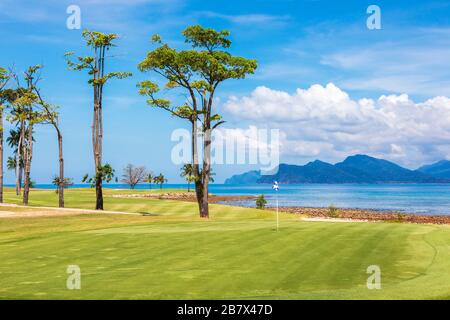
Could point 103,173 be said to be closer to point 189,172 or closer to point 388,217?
point 388,217

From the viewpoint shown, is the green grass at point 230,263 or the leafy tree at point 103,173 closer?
the green grass at point 230,263

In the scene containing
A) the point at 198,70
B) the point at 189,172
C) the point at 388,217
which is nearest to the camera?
the point at 198,70

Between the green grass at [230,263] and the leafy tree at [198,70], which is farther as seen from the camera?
the leafy tree at [198,70]

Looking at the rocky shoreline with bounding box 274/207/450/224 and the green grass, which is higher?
the green grass

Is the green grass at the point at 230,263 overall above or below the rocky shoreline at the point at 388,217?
above

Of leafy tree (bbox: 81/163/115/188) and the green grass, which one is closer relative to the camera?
the green grass

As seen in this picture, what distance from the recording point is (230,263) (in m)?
14.4

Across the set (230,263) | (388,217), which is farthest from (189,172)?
(230,263)

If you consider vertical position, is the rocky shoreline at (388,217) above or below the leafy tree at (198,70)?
below

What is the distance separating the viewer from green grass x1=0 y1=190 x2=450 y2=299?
11.2 metres

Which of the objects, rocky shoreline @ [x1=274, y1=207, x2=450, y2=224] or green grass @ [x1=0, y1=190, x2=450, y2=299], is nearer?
green grass @ [x1=0, y1=190, x2=450, y2=299]

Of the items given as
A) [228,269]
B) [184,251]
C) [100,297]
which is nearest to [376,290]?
[228,269]

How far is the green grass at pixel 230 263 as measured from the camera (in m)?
11.2
